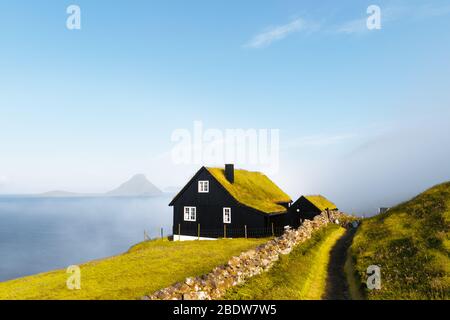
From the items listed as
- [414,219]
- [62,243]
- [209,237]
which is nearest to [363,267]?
[414,219]

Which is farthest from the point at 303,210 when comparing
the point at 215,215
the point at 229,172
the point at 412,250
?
the point at 412,250

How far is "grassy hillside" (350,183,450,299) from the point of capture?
1476 cm

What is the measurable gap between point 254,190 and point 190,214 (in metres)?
10.6

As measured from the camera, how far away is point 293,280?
1695cm

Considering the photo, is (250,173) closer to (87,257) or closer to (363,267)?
(363,267)

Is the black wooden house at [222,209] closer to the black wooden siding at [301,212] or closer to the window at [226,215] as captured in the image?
the window at [226,215]

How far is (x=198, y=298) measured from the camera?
12906 mm

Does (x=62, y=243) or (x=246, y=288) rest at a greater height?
(x=246, y=288)

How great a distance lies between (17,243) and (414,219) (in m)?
141

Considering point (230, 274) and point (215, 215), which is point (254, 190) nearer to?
point (215, 215)

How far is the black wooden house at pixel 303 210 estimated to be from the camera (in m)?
48.4

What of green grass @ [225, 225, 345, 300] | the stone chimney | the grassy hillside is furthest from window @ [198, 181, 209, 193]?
the grassy hillside

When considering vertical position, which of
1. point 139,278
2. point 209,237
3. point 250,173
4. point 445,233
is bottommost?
point 209,237

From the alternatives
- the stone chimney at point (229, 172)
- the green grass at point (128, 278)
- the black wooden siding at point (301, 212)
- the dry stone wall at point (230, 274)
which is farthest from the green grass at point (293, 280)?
the black wooden siding at point (301, 212)
